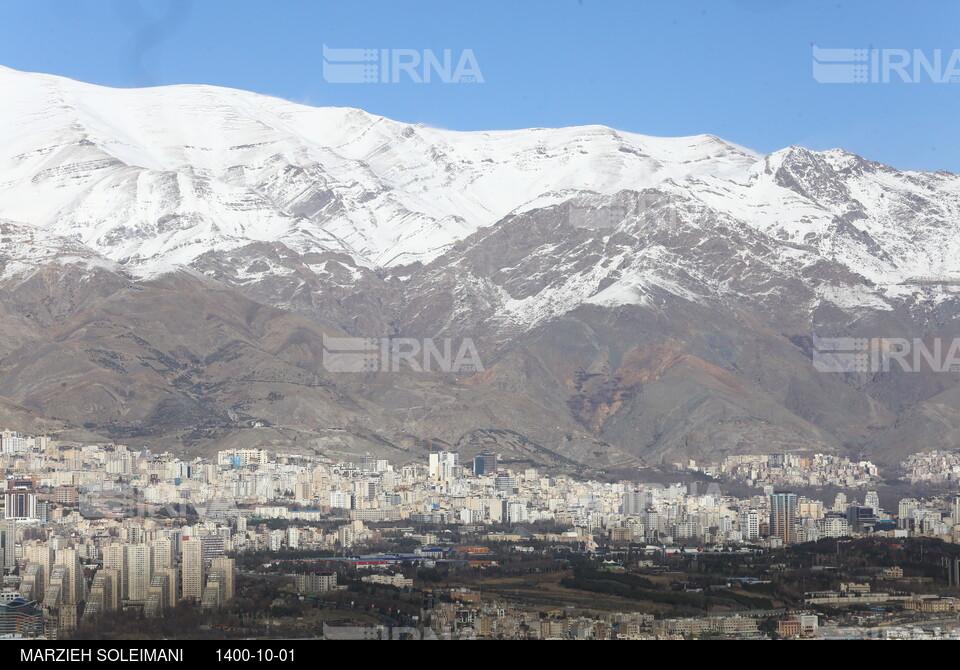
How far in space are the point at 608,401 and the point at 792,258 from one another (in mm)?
40937

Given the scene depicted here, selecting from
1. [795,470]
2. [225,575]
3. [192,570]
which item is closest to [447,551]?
[192,570]

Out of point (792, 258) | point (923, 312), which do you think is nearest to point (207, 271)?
point (792, 258)

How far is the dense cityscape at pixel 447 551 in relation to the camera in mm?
35094

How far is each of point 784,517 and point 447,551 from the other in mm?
17602

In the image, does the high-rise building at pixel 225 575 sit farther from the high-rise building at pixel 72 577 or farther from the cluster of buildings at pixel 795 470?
the cluster of buildings at pixel 795 470

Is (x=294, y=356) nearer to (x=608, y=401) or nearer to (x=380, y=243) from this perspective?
(x=608, y=401)

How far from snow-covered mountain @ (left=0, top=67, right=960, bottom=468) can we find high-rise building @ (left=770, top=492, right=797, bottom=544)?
1302 inches

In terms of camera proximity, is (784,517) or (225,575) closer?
(225,575)

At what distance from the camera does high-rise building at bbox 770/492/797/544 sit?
2505 inches

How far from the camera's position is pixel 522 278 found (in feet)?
533

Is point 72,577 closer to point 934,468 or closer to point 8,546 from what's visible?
point 8,546

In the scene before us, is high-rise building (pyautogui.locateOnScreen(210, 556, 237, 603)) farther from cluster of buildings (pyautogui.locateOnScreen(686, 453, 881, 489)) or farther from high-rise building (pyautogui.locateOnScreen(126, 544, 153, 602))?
cluster of buildings (pyautogui.locateOnScreen(686, 453, 881, 489))

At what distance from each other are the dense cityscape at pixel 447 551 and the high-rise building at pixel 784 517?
0.23m

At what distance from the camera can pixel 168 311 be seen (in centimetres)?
12619
